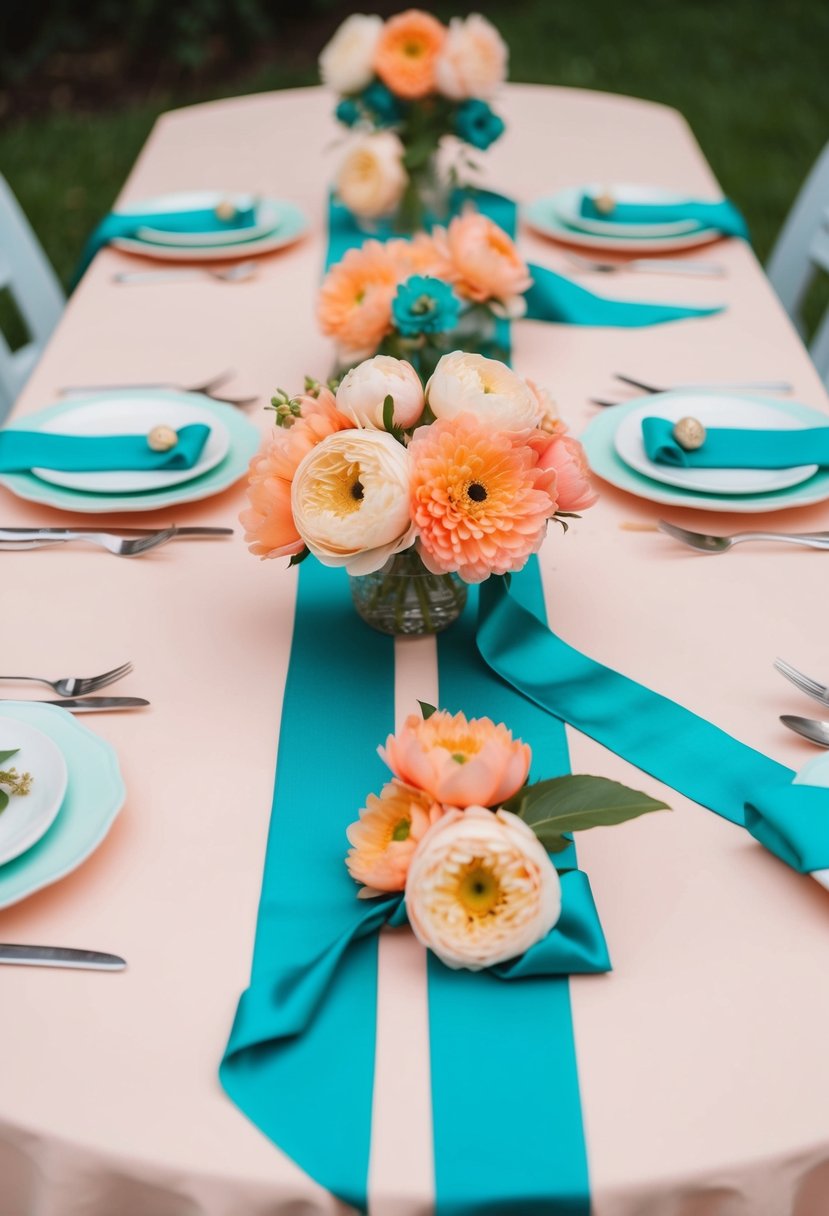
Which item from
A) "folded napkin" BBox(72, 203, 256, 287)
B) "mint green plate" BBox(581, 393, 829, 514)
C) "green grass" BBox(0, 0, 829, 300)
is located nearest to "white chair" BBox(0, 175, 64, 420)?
"folded napkin" BBox(72, 203, 256, 287)

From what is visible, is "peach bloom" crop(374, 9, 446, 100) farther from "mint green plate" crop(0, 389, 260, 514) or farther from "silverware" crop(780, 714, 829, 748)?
"silverware" crop(780, 714, 829, 748)

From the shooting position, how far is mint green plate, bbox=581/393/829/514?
1.42 meters

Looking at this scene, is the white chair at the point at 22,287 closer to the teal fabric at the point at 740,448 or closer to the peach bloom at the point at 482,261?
the peach bloom at the point at 482,261

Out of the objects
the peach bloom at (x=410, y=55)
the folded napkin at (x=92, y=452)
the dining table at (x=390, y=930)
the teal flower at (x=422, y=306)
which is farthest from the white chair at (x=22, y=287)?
the teal flower at (x=422, y=306)

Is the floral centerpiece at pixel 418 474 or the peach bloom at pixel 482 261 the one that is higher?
the floral centerpiece at pixel 418 474

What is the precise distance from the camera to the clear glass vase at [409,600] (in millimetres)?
1216

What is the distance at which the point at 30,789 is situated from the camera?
1.00 meters

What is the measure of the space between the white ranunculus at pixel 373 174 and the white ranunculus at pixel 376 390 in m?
1.11

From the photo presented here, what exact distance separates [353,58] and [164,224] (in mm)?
426

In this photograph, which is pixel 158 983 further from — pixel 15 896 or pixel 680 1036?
pixel 680 1036

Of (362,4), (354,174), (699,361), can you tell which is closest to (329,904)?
(699,361)

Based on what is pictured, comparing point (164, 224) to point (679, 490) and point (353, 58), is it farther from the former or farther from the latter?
point (679, 490)

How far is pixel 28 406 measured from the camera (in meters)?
1.70

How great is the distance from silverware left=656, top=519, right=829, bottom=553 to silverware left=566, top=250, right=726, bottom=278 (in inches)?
34.2
